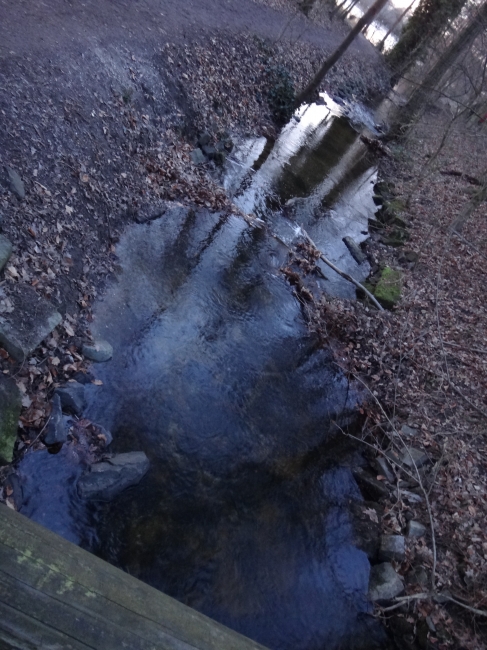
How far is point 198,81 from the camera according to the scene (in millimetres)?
12289

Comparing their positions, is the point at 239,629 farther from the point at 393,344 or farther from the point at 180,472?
the point at 393,344

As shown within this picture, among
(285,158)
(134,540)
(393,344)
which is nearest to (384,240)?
(285,158)

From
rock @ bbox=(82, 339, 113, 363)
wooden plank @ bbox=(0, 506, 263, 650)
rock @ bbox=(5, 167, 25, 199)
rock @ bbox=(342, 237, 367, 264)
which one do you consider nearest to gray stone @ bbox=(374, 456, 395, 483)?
rock @ bbox=(82, 339, 113, 363)

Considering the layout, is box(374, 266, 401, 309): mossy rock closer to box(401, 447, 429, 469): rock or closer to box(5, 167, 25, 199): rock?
box(401, 447, 429, 469): rock

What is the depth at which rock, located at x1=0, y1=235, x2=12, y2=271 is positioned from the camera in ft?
17.6

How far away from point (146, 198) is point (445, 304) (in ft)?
24.6

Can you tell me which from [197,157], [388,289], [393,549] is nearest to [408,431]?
[393,549]

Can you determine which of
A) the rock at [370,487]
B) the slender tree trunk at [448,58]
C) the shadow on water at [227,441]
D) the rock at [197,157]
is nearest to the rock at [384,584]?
the shadow on water at [227,441]

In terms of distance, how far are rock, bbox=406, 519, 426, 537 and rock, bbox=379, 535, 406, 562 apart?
206 millimetres

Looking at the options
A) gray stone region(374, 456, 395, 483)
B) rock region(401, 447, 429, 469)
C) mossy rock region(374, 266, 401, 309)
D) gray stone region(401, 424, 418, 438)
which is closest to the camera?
gray stone region(374, 456, 395, 483)

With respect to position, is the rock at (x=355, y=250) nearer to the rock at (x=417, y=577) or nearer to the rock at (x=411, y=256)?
the rock at (x=411, y=256)

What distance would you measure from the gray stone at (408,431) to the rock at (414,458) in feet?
1.10

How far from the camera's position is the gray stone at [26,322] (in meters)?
5.11

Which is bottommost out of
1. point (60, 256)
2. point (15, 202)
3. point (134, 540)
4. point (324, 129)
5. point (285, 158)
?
point (134, 540)
